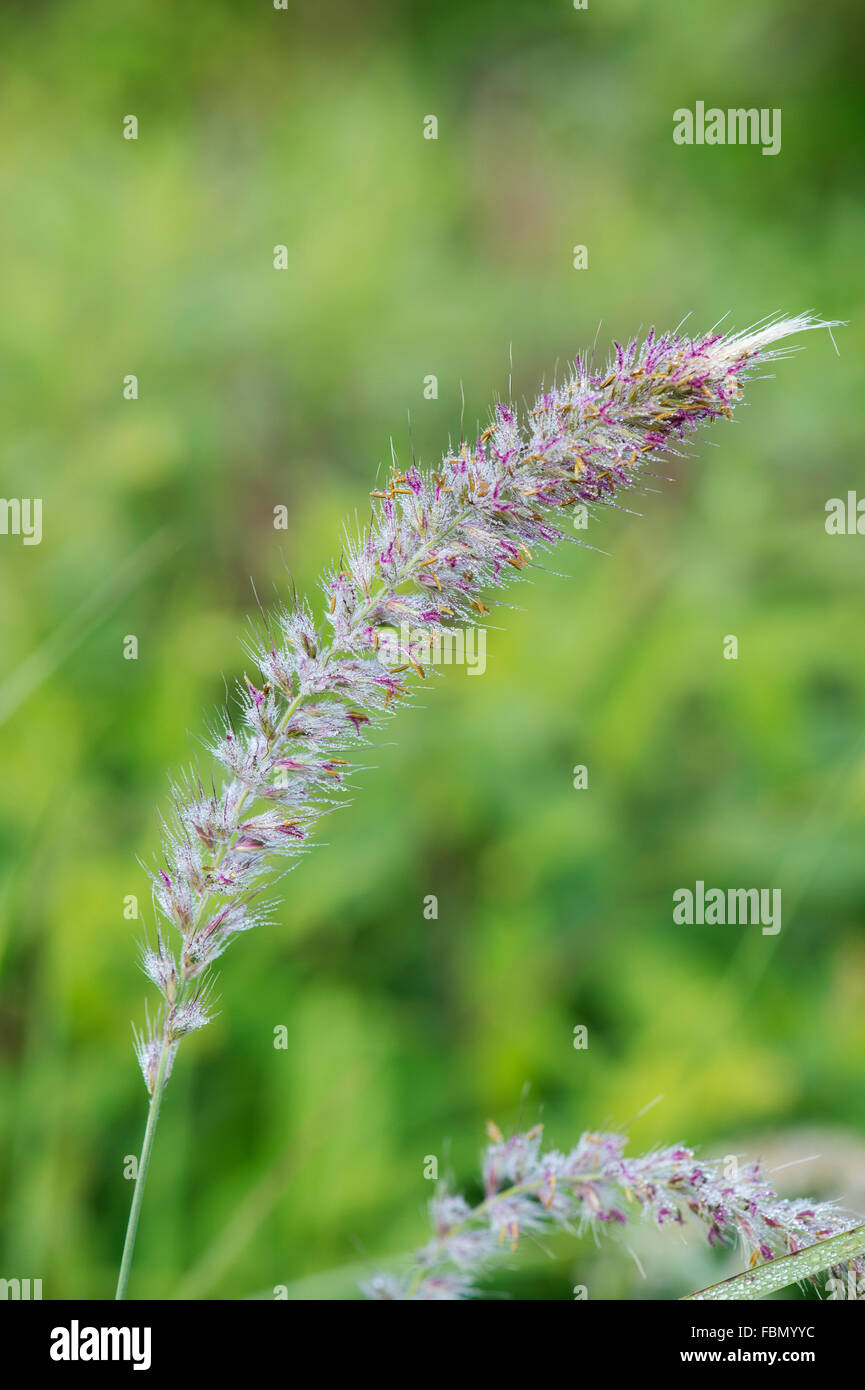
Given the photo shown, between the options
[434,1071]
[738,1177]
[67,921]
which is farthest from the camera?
[434,1071]

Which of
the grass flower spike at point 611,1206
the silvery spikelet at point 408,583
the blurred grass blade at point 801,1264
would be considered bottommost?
the blurred grass blade at point 801,1264

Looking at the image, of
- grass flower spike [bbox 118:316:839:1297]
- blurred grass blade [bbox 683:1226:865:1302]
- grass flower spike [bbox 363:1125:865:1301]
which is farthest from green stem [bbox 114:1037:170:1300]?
blurred grass blade [bbox 683:1226:865:1302]

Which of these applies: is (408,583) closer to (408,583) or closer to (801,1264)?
(408,583)

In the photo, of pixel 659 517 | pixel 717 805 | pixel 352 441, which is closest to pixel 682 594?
pixel 717 805

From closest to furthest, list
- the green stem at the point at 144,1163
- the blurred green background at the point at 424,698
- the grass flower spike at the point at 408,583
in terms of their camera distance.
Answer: the green stem at the point at 144,1163 < the grass flower spike at the point at 408,583 < the blurred green background at the point at 424,698

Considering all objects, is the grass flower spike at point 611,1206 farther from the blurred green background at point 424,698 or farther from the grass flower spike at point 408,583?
the blurred green background at point 424,698

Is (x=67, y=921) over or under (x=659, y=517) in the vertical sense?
under

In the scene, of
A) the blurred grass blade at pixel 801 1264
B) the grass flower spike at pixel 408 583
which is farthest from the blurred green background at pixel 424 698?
the grass flower spike at pixel 408 583

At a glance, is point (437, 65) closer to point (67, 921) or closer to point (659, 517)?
point (659, 517)
